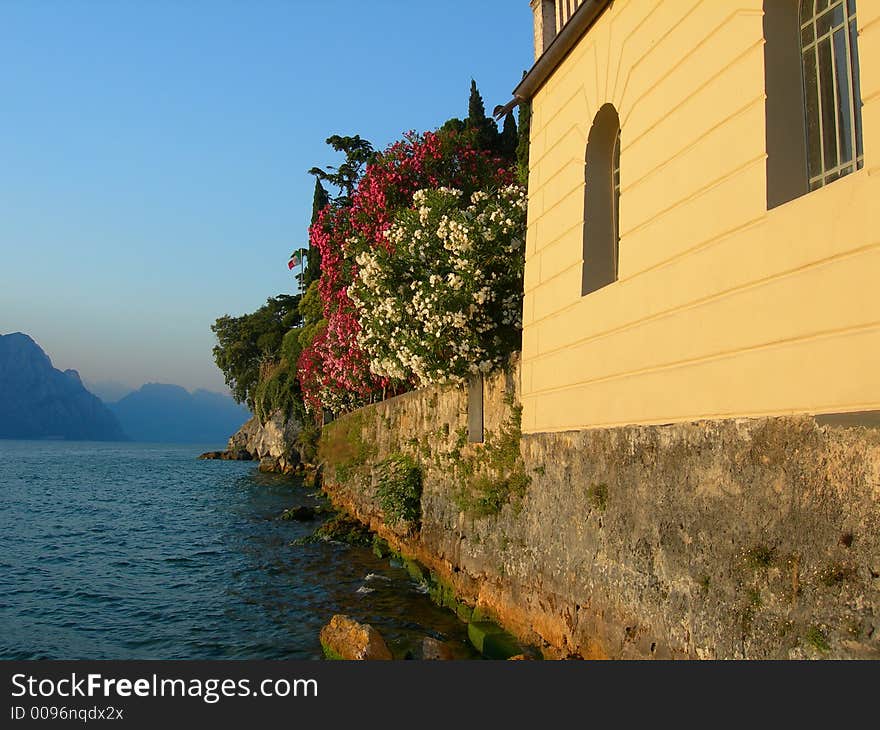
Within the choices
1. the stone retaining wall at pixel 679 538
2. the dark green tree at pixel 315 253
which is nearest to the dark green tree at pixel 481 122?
the dark green tree at pixel 315 253

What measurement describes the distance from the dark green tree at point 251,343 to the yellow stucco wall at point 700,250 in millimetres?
52632

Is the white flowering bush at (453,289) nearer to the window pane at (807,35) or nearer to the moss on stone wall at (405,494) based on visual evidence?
the moss on stone wall at (405,494)

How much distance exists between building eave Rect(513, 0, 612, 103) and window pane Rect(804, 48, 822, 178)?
109 inches

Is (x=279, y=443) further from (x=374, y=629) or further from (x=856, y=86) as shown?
(x=856, y=86)

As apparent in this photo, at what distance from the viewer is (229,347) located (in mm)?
60250

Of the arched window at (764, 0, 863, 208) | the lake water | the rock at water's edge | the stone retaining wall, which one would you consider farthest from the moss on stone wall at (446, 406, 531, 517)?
the rock at water's edge

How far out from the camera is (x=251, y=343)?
6009 cm

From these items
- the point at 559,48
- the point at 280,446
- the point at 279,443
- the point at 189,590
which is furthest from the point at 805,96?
→ the point at 279,443

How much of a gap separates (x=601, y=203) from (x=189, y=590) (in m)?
10.8

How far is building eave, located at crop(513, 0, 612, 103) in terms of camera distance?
689 cm

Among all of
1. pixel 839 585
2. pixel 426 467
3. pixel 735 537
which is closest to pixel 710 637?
pixel 735 537

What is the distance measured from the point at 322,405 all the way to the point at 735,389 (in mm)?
27912

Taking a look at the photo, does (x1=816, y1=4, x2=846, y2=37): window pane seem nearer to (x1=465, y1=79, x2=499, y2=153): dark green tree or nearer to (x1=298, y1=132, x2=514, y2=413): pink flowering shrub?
(x1=298, y1=132, x2=514, y2=413): pink flowering shrub

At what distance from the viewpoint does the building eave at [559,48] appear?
689cm
